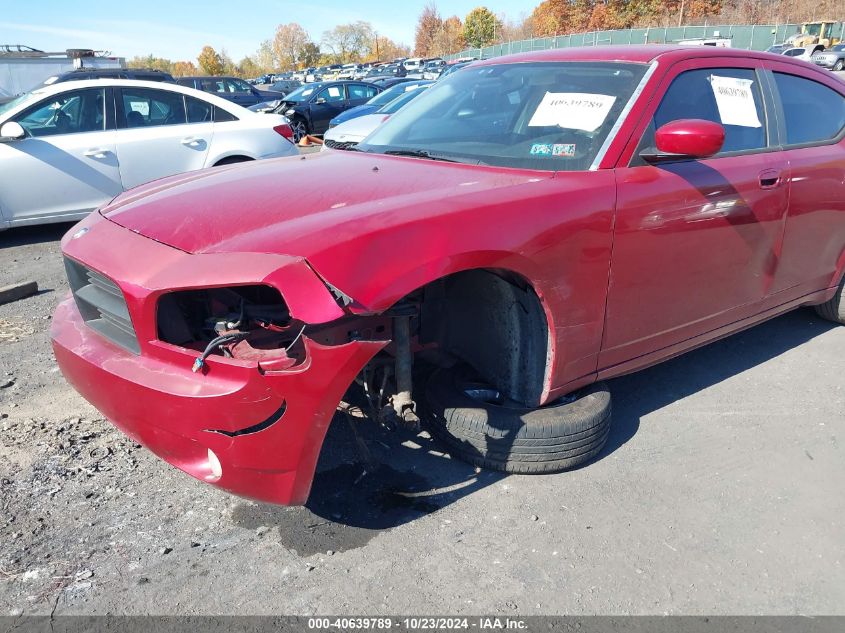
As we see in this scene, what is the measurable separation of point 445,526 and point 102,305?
1.51 metres

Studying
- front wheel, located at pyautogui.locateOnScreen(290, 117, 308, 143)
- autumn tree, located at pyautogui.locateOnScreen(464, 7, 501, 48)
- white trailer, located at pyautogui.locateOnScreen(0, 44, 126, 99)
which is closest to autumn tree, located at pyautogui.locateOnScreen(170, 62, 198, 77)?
autumn tree, located at pyautogui.locateOnScreen(464, 7, 501, 48)

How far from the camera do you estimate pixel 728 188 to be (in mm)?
2975

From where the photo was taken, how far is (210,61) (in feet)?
299

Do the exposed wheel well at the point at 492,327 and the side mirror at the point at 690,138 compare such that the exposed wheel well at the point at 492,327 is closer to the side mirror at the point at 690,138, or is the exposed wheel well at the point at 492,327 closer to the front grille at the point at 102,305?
the side mirror at the point at 690,138

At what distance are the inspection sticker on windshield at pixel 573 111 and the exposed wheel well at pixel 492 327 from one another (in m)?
0.80

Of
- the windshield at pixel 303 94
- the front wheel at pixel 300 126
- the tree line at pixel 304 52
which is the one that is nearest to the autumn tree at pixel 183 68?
the tree line at pixel 304 52

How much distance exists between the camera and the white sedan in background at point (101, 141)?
634 cm

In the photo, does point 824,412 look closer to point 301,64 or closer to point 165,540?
point 165,540

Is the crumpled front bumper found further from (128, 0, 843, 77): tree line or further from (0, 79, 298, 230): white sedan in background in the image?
(128, 0, 843, 77): tree line

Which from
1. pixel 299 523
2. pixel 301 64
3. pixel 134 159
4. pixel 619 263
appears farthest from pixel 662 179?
pixel 301 64

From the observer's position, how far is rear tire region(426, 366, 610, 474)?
264 cm

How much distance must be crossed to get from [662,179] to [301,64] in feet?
390

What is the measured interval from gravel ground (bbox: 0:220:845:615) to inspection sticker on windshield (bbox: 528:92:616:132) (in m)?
1.45

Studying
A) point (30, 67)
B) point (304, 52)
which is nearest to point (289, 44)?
point (304, 52)
